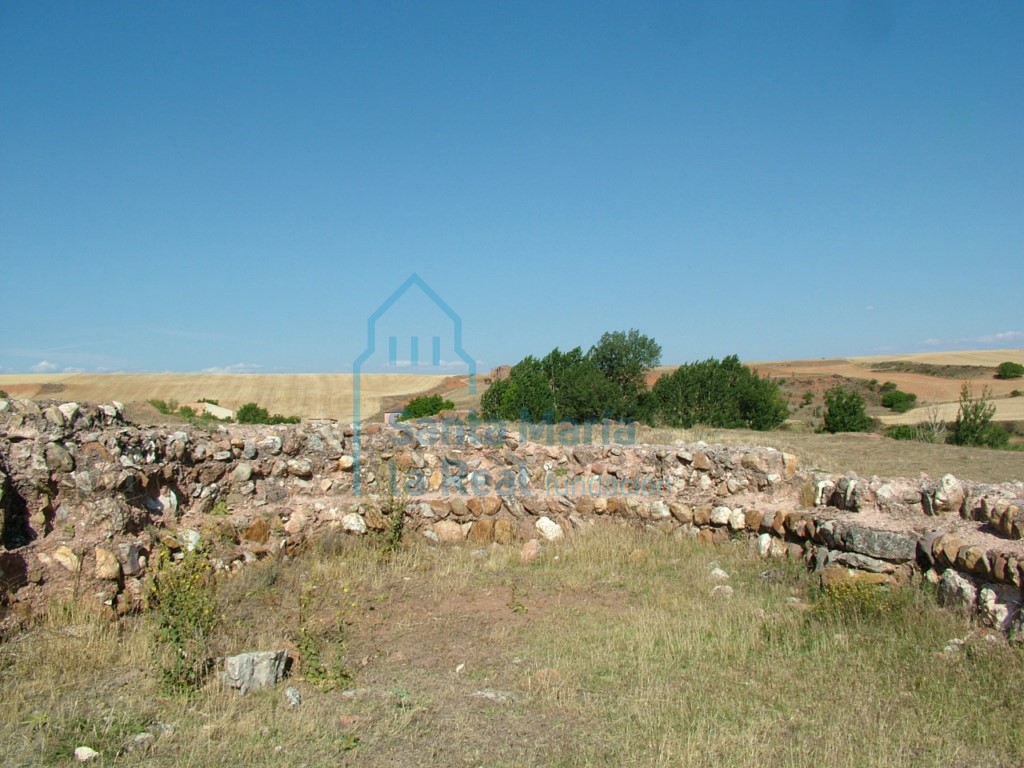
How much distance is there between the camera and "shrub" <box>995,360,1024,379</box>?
5580cm

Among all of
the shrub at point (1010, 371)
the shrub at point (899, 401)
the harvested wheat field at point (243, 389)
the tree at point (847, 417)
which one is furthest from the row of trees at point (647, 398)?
the shrub at point (1010, 371)

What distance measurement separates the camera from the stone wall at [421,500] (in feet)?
18.1

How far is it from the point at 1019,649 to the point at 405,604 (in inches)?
173

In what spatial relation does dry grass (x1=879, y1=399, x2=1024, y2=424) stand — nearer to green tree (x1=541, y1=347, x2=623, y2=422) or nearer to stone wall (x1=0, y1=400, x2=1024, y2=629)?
green tree (x1=541, y1=347, x2=623, y2=422)

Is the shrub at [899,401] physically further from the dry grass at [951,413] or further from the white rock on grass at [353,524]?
the white rock on grass at [353,524]

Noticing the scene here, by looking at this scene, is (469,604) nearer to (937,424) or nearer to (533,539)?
(533,539)

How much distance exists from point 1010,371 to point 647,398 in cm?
4267

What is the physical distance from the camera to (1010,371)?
185 feet

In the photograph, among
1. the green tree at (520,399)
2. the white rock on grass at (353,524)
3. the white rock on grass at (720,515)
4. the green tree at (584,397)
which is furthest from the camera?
the green tree at (584,397)

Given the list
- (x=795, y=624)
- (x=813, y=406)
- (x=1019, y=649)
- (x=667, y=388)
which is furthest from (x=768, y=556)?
(x=813, y=406)

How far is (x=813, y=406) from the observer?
4444 cm

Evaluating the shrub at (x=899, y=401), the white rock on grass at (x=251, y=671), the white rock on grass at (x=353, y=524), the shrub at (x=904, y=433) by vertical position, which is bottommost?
the shrub at (x=904, y=433)

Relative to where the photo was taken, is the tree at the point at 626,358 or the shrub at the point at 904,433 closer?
the shrub at the point at 904,433

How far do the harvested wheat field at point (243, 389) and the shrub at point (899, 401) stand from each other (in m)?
29.6
